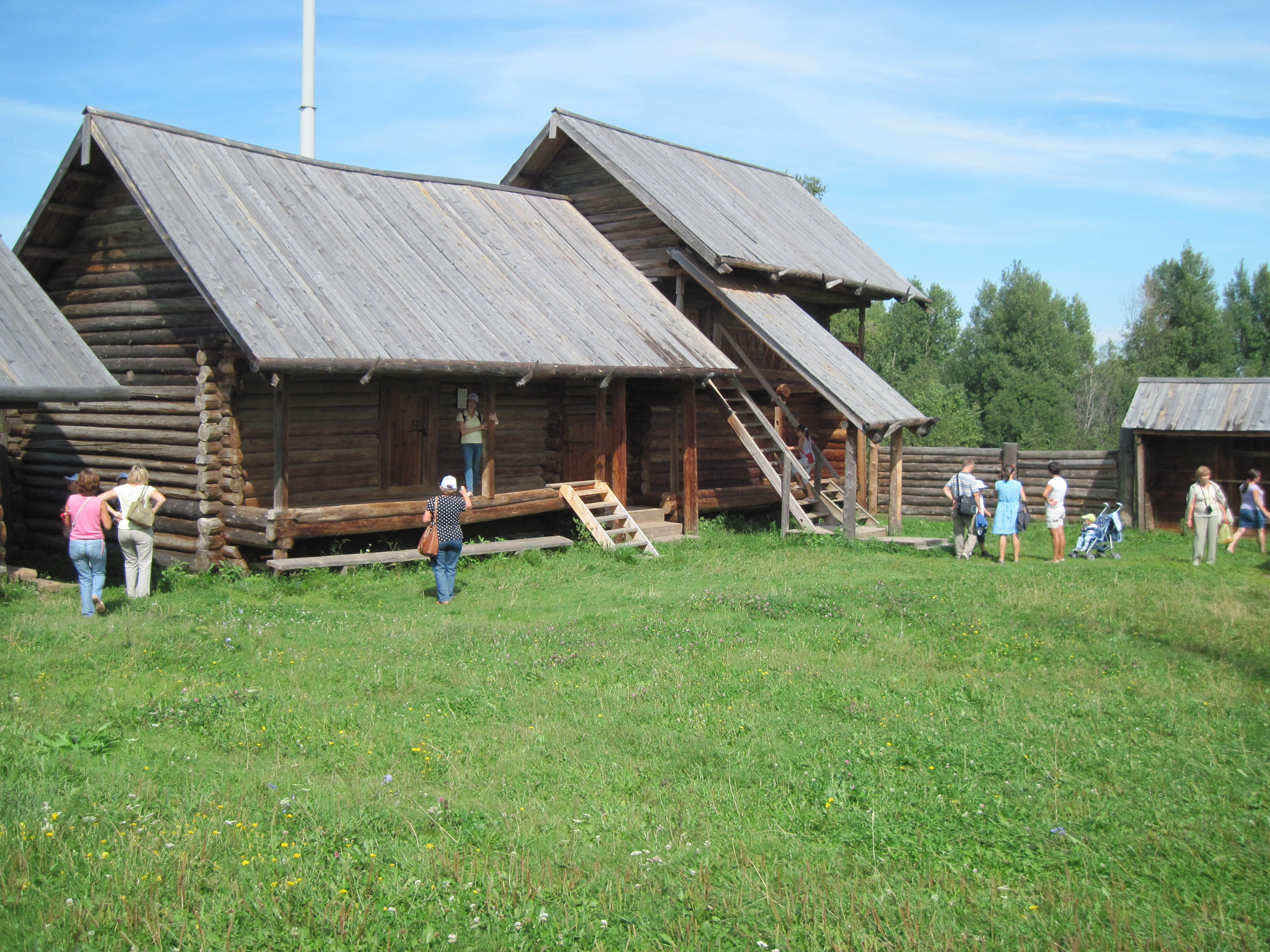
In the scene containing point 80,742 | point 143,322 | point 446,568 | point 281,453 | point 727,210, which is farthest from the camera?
point 727,210

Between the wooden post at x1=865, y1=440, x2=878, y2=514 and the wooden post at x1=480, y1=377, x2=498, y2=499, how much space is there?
Answer: 1181cm

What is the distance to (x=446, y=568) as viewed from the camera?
1327 centimetres

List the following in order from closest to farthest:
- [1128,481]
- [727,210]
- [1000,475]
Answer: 1. [1128,481]
2. [727,210]
3. [1000,475]

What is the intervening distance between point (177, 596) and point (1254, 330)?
61.1 m

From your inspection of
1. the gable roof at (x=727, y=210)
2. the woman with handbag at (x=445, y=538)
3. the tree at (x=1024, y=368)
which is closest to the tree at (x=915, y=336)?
the tree at (x=1024, y=368)

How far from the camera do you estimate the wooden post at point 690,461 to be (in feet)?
65.2

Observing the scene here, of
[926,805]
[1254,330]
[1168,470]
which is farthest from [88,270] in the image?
[1254,330]

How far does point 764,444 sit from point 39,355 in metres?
13.4

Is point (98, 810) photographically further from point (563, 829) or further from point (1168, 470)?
point (1168, 470)

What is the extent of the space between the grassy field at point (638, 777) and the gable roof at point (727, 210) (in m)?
10.8

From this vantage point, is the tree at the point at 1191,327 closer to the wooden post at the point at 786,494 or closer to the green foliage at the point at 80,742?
the wooden post at the point at 786,494

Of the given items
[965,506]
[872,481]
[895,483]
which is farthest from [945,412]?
[965,506]

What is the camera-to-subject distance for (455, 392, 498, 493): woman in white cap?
55.0ft

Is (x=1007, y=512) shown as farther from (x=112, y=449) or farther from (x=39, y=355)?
(x=112, y=449)
